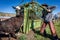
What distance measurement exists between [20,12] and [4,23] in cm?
153

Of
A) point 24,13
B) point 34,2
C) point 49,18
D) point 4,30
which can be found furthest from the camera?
point 34,2

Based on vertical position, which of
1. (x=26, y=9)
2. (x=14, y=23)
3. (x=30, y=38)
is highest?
(x=26, y=9)

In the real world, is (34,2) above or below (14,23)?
above

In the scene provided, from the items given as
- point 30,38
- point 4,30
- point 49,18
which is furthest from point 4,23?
point 49,18

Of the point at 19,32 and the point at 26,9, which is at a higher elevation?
the point at 26,9

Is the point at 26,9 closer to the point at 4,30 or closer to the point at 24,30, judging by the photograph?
the point at 24,30

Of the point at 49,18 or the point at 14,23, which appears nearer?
the point at 14,23

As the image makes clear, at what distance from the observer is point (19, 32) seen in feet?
26.9

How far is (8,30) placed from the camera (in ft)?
23.1

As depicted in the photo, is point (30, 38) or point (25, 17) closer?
point (30, 38)

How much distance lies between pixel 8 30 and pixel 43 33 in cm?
201

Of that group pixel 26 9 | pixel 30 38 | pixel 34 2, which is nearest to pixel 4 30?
pixel 30 38

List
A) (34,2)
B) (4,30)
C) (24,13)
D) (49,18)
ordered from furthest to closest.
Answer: (34,2)
(24,13)
(49,18)
(4,30)

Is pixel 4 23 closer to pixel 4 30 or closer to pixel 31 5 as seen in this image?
pixel 4 30
